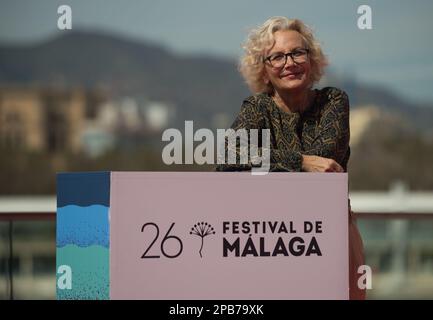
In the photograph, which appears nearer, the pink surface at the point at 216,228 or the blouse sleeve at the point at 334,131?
the pink surface at the point at 216,228

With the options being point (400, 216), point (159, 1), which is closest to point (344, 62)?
point (159, 1)

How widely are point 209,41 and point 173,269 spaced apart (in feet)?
378

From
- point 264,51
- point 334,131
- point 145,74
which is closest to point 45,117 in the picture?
point 145,74

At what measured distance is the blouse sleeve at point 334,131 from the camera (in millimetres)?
3240

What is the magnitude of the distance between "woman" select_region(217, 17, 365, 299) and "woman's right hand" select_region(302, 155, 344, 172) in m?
0.06

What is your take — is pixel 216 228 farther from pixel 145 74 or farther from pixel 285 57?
pixel 145 74

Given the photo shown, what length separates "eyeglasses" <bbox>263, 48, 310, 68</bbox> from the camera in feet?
10.8

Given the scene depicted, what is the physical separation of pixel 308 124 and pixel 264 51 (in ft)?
0.96

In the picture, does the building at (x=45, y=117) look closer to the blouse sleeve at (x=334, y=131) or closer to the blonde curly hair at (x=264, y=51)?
the blonde curly hair at (x=264, y=51)

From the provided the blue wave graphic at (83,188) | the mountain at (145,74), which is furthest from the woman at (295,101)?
the mountain at (145,74)

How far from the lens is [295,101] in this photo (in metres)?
3.38

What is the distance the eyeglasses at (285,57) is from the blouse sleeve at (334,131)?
0.58ft

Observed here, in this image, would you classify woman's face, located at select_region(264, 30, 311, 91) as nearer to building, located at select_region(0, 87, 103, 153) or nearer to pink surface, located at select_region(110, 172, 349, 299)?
pink surface, located at select_region(110, 172, 349, 299)

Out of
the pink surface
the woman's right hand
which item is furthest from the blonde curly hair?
the pink surface
